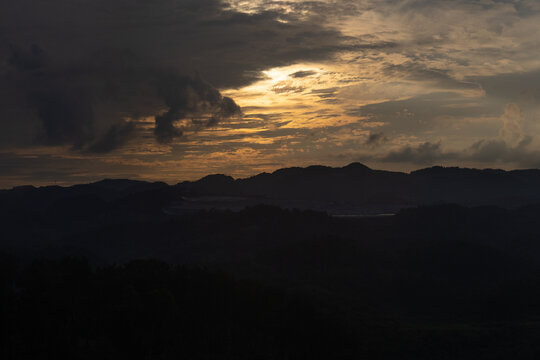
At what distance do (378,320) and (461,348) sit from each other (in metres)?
37.6

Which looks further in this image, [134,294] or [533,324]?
[533,324]

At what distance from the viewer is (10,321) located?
99.8 m

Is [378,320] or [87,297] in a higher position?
[87,297]

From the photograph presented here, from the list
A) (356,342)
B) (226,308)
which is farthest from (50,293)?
(356,342)

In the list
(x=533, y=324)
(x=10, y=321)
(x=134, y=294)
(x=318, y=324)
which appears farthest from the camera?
(x=533, y=324)

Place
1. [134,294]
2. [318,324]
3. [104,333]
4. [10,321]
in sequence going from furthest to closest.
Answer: [318,324] < [134,294] < [104,333] < [10,321]

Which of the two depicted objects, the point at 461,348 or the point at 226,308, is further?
the point at 461,348

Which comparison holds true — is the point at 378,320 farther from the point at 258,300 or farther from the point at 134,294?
the point at 134,294

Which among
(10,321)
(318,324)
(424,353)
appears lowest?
(424,353)

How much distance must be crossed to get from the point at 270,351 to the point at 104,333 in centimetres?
3985

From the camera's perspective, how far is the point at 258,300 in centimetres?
15050

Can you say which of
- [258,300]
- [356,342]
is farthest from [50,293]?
[356,342]

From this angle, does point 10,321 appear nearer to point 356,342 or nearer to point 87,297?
point 87,297

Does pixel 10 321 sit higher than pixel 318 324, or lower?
higher
